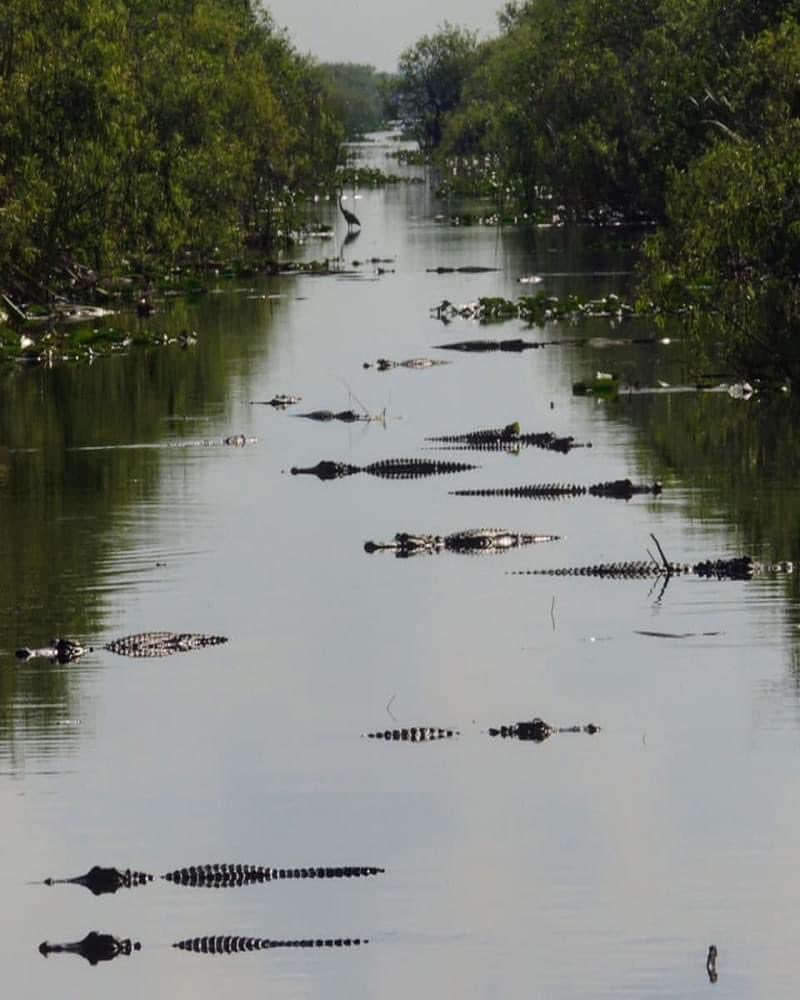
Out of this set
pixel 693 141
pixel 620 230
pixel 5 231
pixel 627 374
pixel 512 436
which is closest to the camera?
pixel 512 436

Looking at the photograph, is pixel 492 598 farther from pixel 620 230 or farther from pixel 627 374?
pixel 620 230

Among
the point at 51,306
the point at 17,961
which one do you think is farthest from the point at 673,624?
the point at 51,306

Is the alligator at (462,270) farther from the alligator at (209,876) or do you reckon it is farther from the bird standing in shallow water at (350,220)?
the alligator at (209,876)

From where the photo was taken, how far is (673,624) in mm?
21891

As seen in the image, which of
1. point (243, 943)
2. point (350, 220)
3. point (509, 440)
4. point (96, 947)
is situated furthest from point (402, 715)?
point (350, 220)

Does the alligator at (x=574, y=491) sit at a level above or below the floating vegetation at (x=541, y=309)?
below

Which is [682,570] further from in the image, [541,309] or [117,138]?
[117,138]

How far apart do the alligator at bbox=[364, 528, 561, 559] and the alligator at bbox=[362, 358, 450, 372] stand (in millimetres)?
19923

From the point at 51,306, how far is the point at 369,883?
134ft

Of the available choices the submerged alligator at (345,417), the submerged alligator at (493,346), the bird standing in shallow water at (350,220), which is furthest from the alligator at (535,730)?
the bird standing in shallow water at (350,220)

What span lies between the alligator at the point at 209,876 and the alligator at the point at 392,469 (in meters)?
16.8

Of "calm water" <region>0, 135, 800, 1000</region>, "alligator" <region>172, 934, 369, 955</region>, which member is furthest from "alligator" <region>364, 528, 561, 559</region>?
"alligator" <region>172, 934, 369, 955</region>

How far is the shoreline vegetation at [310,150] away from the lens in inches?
1460

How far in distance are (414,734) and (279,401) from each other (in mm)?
23074
